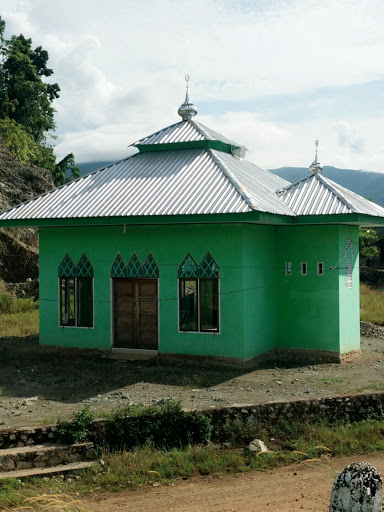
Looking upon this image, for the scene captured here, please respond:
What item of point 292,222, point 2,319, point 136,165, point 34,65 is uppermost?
point 34,65

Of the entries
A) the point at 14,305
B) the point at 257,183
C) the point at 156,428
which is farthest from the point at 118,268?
the point at 14,305

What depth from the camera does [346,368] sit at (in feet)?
45.2

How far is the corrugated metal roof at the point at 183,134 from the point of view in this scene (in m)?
16.2

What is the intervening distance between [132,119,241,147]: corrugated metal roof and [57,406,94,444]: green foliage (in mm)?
8874

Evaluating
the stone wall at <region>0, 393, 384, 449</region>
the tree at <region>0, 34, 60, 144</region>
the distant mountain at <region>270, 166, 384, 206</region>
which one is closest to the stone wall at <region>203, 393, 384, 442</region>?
the stone wall at <region>0, 393, 384, 449</region>

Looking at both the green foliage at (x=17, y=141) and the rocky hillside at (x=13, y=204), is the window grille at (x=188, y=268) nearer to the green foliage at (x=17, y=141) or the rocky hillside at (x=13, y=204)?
the rocky hillside at (x=13, y=204)

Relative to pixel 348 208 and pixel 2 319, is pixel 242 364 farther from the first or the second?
pixel 2 319

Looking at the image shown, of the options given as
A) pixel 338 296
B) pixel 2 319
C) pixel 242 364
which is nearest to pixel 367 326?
pixel 338 296

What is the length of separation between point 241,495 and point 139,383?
4.94m

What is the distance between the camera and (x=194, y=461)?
28.1ft

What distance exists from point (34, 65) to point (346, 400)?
1425 inches

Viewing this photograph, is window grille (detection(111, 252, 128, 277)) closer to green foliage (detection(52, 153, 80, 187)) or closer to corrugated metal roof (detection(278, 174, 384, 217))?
corrugated metal roof (detection(278, 174, 384, 217))

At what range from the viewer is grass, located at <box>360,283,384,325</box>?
20.4m

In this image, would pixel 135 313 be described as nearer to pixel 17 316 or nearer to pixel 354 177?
pixel 17 316
